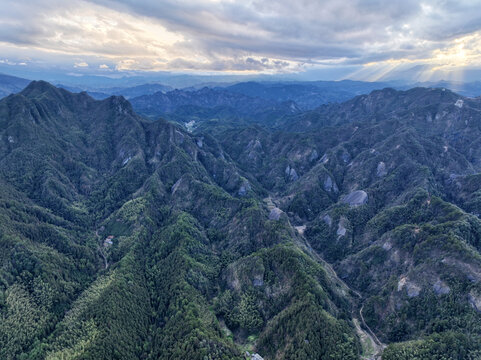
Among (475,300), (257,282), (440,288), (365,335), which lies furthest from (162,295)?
(475,300)

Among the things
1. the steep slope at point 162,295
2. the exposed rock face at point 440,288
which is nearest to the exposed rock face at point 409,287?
the exposed rock face at point 440,288

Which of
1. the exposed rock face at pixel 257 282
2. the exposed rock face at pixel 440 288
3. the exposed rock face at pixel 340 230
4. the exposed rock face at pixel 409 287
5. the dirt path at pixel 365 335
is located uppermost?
the exposed rock face at pixel 440 288

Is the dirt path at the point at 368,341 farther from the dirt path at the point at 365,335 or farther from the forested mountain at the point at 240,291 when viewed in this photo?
the forested mountain at the point at 240,291

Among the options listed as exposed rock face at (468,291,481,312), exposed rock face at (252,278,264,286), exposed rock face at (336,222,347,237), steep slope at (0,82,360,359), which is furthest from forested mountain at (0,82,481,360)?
exposed rock face at (336,222,347,237)

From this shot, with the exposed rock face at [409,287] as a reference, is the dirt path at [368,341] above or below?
below

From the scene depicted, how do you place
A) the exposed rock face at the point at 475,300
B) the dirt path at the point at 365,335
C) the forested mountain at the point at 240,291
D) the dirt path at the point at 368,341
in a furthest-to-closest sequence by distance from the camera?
the dirt path at the point at 365,335 → the dirt path at the point at 368,341 → the exposed rock face at the point at 475,300 → the forested mountain at the point at 240,291

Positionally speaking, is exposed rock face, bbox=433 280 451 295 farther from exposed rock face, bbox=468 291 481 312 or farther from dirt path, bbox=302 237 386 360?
dirt path, bbox=302 237 386 360

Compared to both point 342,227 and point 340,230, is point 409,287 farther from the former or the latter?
point 342,227

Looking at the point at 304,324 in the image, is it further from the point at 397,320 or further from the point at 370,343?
the point at 397,320

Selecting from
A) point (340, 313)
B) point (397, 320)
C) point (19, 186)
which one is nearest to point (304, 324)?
point (340, 313)
